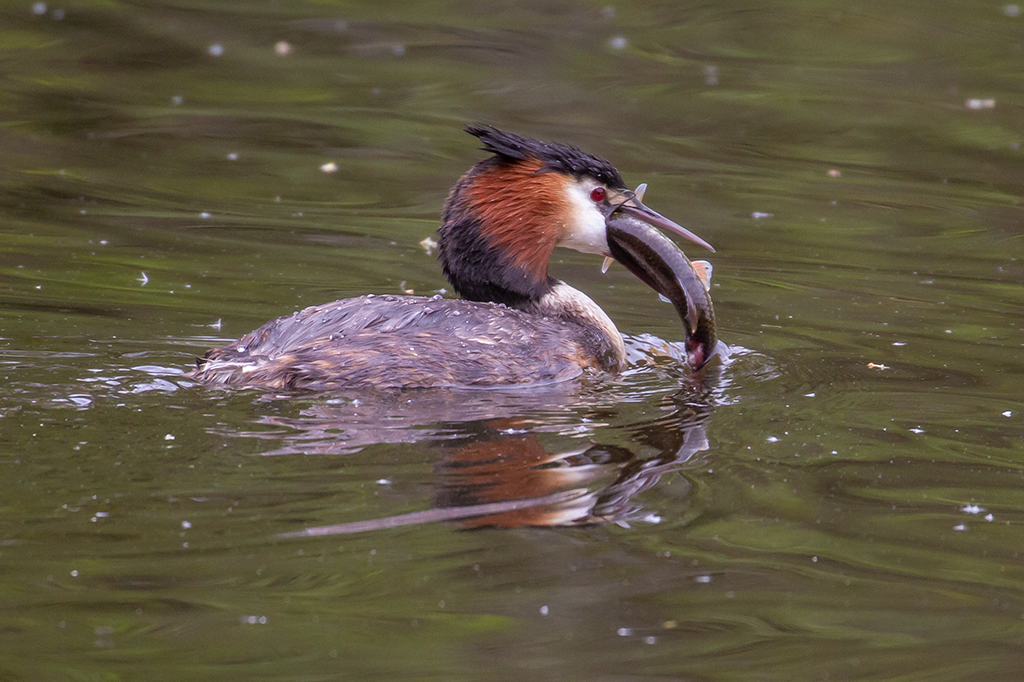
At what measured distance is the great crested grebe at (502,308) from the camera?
242 inches

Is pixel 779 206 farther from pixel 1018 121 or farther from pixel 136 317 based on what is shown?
pixel 136 317

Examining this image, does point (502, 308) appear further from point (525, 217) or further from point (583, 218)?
point (583, 218)

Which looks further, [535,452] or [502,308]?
[502,308]

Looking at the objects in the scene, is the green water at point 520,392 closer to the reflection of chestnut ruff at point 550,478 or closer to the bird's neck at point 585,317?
the reflection of chestnut ruff at point 550,478

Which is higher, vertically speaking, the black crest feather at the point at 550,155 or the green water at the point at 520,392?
the black crest feather at the point at 550,155

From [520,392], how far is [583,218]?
48.6 inches

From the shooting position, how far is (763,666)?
3969 mm

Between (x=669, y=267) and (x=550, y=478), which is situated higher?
(x=669, y=267)

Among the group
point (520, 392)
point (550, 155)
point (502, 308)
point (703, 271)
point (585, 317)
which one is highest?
point (550, 155)

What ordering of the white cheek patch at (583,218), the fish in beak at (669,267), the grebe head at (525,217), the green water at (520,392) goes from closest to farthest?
1. the green water at (520,392)
2. the fish in beak at (669,267)
3. the grebe head at (525,217)
4. the white cheek patch at (583,218)

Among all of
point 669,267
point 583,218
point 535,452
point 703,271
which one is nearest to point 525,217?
point 583,218

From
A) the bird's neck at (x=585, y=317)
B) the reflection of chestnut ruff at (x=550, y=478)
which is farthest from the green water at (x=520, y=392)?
the bird's neck at (x=585, y=317)

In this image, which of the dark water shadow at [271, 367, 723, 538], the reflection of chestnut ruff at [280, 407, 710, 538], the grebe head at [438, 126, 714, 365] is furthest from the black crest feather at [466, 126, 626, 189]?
the reflection of chestnut ruff at [280, 407, 710, 538]

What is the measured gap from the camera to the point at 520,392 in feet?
20.5
